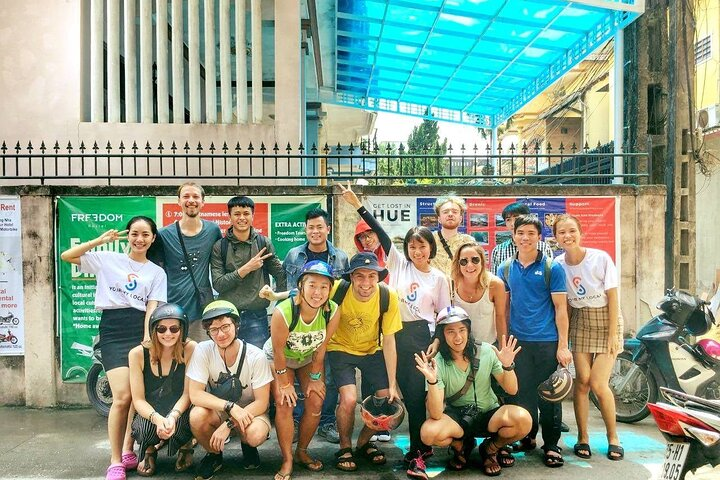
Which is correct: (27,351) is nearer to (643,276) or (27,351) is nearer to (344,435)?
(344,435)

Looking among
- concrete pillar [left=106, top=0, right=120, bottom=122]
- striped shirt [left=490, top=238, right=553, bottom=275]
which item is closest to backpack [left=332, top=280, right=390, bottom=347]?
striped shirt [left=490, top=238, right=553, bottom=275]

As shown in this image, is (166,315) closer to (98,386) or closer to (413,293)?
(413,293)

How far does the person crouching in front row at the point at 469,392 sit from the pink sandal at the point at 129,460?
213 centimetres

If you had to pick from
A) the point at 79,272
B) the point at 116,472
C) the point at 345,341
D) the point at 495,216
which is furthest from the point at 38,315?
the point at 495,216

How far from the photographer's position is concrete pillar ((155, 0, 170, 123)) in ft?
26.0

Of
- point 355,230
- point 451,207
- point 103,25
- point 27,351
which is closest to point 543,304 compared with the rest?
point 451,207

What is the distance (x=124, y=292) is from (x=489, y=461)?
9.97 feet

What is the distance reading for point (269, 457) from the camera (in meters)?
4.47

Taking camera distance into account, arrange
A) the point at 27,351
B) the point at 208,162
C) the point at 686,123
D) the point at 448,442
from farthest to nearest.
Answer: the point at 208,162, the point at 686,123, the point at 27,351, the point at 448,442

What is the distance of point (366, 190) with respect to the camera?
20.2 feet

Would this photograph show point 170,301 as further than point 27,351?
No

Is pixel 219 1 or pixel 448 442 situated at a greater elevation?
pixel 219 1

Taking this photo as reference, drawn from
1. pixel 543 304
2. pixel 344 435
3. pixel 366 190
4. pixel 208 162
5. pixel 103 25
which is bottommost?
pixel 344 435

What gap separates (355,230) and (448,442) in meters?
2.71
